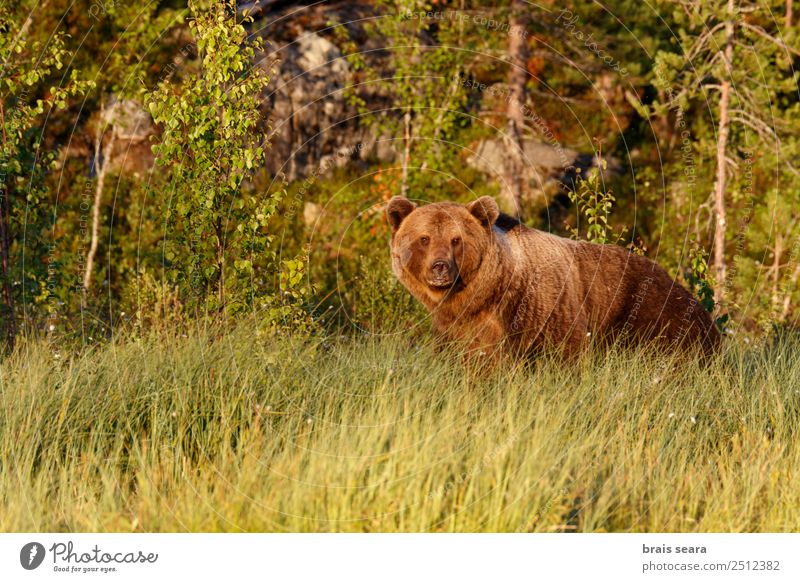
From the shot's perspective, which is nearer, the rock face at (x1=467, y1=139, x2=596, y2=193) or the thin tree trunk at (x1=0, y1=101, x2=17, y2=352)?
the thin tree trunk at (x1=0, y1=101, x2=17, y2=352)

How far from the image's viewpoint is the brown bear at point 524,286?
282 inches

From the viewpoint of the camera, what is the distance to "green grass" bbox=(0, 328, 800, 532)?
4637 mm

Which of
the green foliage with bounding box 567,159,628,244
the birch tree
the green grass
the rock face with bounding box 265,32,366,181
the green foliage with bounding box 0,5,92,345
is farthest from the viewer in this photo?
the rock face with bounding box 265,32,366,181

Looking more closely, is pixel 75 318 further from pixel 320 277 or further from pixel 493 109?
pixel 493 109

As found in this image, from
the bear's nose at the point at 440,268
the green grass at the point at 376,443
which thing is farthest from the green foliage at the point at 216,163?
the bear's nose at the point at 440,268

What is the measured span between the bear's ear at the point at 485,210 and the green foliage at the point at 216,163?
4.70 ft

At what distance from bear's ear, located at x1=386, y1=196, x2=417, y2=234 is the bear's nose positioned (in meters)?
0.51

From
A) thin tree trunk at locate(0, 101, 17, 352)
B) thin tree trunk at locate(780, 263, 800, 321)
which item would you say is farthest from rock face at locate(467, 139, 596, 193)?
thin tree trunk at locate(0, 101, 17, 352)

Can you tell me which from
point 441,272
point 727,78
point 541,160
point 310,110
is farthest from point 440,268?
point 541,160

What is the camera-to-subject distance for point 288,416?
18.9 feet

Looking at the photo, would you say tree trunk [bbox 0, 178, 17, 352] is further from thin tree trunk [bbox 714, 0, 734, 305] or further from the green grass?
thin tree trunk [bbox 714, 0, 734, 305]

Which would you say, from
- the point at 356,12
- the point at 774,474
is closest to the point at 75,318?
the point at 774,474

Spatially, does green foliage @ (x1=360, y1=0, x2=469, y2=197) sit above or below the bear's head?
above

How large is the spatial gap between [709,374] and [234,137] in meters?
3.96
